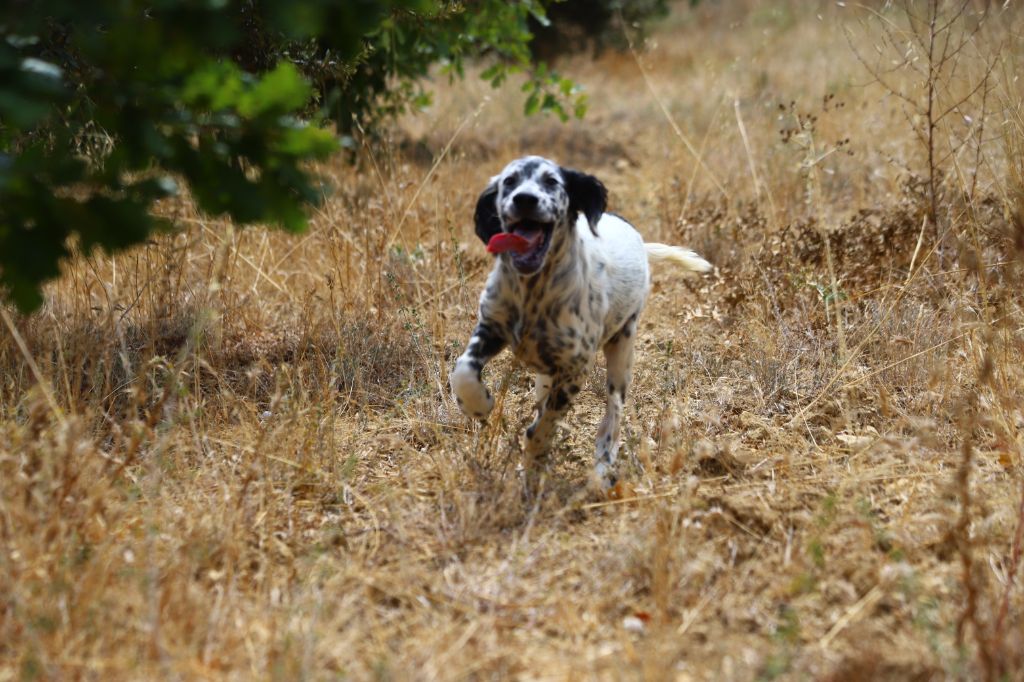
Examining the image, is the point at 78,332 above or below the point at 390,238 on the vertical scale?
below

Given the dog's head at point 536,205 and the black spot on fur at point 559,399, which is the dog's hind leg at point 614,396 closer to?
the black spot on fur at point 559,399

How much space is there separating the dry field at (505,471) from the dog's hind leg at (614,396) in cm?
14

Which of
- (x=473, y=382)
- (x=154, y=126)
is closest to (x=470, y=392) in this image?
(x=473, y=382)

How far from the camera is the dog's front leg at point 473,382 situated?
361 cm

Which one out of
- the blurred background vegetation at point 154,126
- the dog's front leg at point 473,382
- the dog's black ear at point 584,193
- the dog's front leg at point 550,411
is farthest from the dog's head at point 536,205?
the blurred background vegetation at point 154,126

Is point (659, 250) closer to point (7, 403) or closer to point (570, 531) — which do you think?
point (570, 531)

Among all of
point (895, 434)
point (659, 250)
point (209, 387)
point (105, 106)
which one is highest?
point (105, 106)

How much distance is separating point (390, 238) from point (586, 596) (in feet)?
10.5

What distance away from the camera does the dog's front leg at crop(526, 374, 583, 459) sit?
12.4ft

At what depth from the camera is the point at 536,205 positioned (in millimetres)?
3648

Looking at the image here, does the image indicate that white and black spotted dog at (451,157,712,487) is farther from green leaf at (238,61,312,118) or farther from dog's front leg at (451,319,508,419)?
green leaf at (238,61,312,118)

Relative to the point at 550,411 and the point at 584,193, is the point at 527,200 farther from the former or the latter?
the point at 550,411

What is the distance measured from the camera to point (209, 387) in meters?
4.59

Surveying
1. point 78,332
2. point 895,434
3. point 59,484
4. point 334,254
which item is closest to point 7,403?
point 78,332
